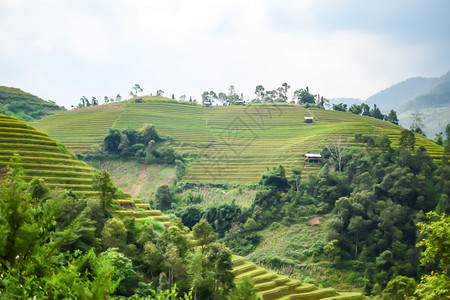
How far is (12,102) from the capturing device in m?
63.2

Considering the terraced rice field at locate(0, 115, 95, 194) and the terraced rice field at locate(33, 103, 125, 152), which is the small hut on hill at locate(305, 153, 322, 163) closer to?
the terraced rice field at locate(0, 115, 95, 194)

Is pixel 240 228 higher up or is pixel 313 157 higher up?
pixel 313 157

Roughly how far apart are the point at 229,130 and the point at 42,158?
1337 inches

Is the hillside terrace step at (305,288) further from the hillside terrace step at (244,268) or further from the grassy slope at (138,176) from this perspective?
the grassy slope at (138,176)

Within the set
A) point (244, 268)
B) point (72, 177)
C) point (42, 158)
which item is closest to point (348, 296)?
point (244, 268)

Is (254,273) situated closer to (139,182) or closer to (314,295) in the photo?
(314,295)

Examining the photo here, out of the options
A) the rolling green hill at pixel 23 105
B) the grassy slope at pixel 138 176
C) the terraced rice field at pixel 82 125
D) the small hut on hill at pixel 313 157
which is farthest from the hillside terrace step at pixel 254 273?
the rolling green hill at pixel 23 105

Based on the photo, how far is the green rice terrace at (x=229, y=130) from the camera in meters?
42.4

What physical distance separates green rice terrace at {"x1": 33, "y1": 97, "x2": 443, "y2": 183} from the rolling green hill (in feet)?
20.7

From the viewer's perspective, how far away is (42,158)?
24156mm

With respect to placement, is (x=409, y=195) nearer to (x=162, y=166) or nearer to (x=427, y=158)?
(x=427, y=158)

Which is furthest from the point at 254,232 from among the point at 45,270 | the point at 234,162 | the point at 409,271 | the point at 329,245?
the point at 45,270

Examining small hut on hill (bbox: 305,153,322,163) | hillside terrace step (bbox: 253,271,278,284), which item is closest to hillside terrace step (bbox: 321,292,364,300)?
hillside terrace step (bbox: 253,271,278,284)

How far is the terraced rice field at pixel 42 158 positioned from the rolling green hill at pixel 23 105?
37.5 m
